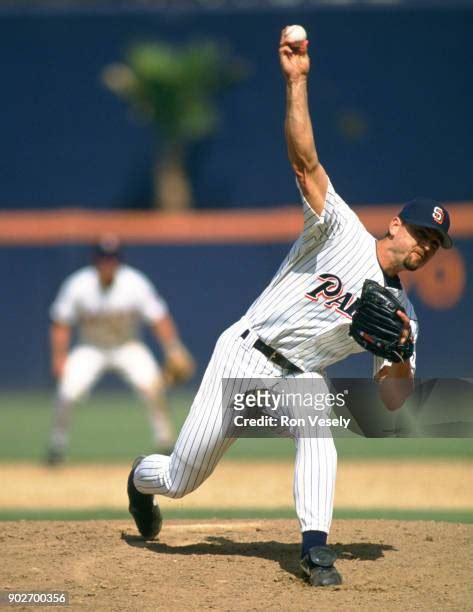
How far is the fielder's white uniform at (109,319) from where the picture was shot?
10.4 meters

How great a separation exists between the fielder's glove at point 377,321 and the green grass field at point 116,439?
585 cm

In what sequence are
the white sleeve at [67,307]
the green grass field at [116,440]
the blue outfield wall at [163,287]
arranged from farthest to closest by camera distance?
the blue outfield wall at [163,287]
the green grass field at [116,440]
the white sleeve at [67,307]

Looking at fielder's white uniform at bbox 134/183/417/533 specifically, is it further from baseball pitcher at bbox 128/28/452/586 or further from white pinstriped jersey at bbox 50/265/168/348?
white pinstriped jersey at bbox 50/265/168/348

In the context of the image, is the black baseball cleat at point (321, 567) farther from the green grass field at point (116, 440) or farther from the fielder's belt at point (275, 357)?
the green grass field at point (116, 440)

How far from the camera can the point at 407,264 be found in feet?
16.1

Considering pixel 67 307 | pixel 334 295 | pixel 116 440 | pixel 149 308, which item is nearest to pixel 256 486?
pixel 149 308

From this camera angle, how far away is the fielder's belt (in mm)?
4992

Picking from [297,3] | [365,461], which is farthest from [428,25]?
[365,461]

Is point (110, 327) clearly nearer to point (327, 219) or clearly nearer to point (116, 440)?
point (116, 440)

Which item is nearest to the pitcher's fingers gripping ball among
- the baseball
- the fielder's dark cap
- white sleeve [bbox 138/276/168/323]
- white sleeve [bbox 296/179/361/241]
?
the baseball

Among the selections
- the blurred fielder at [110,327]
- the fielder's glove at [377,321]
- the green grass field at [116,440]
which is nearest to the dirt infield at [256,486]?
the green grass field at [116,440]

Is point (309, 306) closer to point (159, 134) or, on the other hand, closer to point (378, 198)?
point (378, 198)

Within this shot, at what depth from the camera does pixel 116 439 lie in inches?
456

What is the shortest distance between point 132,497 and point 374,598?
1445 millimetres
